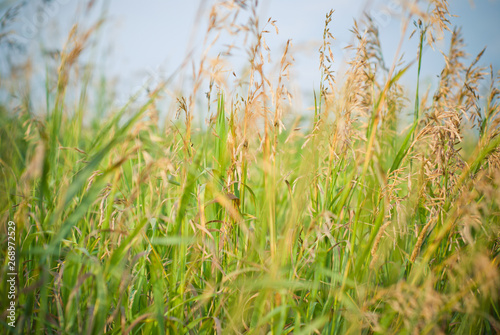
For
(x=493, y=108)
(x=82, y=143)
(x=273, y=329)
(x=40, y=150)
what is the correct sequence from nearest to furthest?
(x=40, y=150) → (x=273, y=329) → (x=493, y=108) → (x=82, y=143)

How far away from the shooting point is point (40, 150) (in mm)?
730

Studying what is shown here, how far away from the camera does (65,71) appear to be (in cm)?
96

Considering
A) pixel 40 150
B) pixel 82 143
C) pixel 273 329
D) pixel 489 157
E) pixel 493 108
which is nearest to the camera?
pixel 40 150

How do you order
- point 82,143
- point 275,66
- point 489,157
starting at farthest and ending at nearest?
point 82,143 → point 489,157 → point 275,66

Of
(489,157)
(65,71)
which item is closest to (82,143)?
(65,71)

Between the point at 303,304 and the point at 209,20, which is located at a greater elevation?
the point at 209,20

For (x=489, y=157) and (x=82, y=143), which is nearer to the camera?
(x=489, y=157)

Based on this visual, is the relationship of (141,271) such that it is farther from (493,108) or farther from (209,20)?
(493,108)

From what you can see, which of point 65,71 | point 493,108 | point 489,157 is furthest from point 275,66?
point 493,108

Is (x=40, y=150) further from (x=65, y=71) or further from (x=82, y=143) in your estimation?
(x=82, y=143)

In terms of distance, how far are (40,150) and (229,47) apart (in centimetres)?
72

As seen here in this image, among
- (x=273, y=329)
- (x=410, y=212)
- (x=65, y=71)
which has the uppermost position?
(x=65, y=71)

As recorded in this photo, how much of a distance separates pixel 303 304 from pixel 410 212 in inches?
23.4

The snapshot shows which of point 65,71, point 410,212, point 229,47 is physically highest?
point 229,47
